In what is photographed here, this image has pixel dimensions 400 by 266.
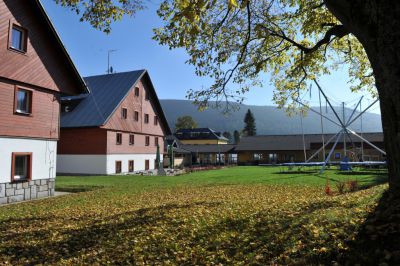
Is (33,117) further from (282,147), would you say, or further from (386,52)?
(282,147)

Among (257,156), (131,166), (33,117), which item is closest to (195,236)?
(33,117)

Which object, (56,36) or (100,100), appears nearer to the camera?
(56,36)

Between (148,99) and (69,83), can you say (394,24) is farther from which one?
(148,99)

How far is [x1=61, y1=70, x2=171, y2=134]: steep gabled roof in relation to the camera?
35.5 metres

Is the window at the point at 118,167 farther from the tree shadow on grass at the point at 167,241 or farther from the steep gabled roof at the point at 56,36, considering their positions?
the tree shadow on grass at the point at 167,241

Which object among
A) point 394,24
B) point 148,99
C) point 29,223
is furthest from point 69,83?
point 148,99

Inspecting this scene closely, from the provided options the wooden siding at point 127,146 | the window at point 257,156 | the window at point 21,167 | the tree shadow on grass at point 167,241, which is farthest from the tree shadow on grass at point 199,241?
the window at point 257,156

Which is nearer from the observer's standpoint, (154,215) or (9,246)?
(9,246)

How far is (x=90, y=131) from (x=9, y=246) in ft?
91.9

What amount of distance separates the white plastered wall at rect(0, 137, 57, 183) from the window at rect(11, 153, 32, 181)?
0.70ft

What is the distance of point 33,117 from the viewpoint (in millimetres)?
17906

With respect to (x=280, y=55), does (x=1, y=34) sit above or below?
above

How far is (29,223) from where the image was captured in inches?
416

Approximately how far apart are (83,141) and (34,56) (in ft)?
60.5
